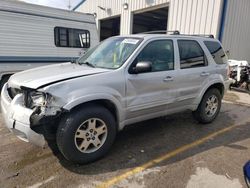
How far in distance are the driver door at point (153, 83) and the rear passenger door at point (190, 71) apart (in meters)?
0.22

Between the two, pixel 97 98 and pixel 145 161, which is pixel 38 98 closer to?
pixel 97 98

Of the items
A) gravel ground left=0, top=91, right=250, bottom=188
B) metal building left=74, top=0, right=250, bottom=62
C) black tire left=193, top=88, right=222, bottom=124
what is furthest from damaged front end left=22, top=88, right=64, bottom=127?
metal building left=74, top=0, right=250, bottom=62

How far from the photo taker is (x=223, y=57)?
5.16 m

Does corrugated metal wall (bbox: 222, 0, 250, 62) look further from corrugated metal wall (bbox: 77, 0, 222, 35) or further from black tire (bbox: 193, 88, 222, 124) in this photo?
black tire (bbox: 193, 88, 222, 124)

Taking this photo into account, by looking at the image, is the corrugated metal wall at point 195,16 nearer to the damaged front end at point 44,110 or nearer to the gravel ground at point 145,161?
the gravel ground at point 145,161

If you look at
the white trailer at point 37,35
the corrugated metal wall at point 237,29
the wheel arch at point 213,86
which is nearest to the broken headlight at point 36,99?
the wheel arch at point 213,86

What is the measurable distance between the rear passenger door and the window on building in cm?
478

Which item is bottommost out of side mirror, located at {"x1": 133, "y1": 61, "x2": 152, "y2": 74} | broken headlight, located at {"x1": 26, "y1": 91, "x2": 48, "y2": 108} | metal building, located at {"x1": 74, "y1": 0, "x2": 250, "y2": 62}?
broken headlight, located at {"x1": 26, "y1": 91, "x2": 48, "y2": 108}

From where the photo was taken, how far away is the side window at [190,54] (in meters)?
4.20

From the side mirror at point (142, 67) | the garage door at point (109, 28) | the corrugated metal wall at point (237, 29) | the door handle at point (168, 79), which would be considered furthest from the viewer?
the garage door at point (109, 28)

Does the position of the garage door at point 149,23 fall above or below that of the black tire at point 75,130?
above

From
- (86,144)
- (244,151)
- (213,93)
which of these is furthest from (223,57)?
(86,144)

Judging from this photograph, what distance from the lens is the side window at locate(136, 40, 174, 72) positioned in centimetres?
370

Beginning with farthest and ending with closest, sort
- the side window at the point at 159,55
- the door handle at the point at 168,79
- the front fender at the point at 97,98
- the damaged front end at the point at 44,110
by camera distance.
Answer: the door handle at the point at 168,79
the side window at the point at 159,55
the front fender at the point at 97,98
the damaged front end at the point at 44,110
